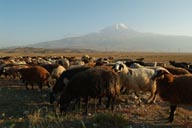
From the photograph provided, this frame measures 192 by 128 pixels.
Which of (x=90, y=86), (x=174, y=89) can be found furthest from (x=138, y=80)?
(x=174, y=89)

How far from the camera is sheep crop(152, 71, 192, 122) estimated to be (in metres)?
10.5

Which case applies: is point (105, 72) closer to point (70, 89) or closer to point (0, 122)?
point (70, 89)

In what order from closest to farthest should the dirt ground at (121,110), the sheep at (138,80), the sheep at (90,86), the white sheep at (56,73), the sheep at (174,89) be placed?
the dirt ground at (121,110)
the sheep at (174,89)
the sheep at (90,86)
the sheep at (138,80)
the white sheep at (56,73)

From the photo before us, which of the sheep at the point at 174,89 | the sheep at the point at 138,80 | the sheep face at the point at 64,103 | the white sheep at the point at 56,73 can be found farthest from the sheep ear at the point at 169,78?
the white sheep at the point at 56,73

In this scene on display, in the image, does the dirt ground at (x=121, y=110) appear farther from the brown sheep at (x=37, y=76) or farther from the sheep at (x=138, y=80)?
the brown sheep at (x=37, y=76)

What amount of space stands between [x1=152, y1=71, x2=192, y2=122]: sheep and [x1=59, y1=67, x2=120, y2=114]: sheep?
193 cm

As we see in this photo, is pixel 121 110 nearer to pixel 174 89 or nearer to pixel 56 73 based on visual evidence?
pixel 174 89

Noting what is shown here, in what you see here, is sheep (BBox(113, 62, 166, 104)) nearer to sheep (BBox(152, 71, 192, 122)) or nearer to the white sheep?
sheep (BBox(152, 71, 192, 122))

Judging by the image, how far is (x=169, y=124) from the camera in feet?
34.4

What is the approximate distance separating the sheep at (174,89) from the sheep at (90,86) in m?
1.93

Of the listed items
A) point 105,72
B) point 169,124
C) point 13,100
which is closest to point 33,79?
point 13,100

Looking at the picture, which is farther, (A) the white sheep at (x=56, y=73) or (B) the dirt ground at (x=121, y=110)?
(A) the white sheep at (x=56, y=73)

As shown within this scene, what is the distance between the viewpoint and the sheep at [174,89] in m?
10.5

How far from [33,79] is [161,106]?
8.38 metres
